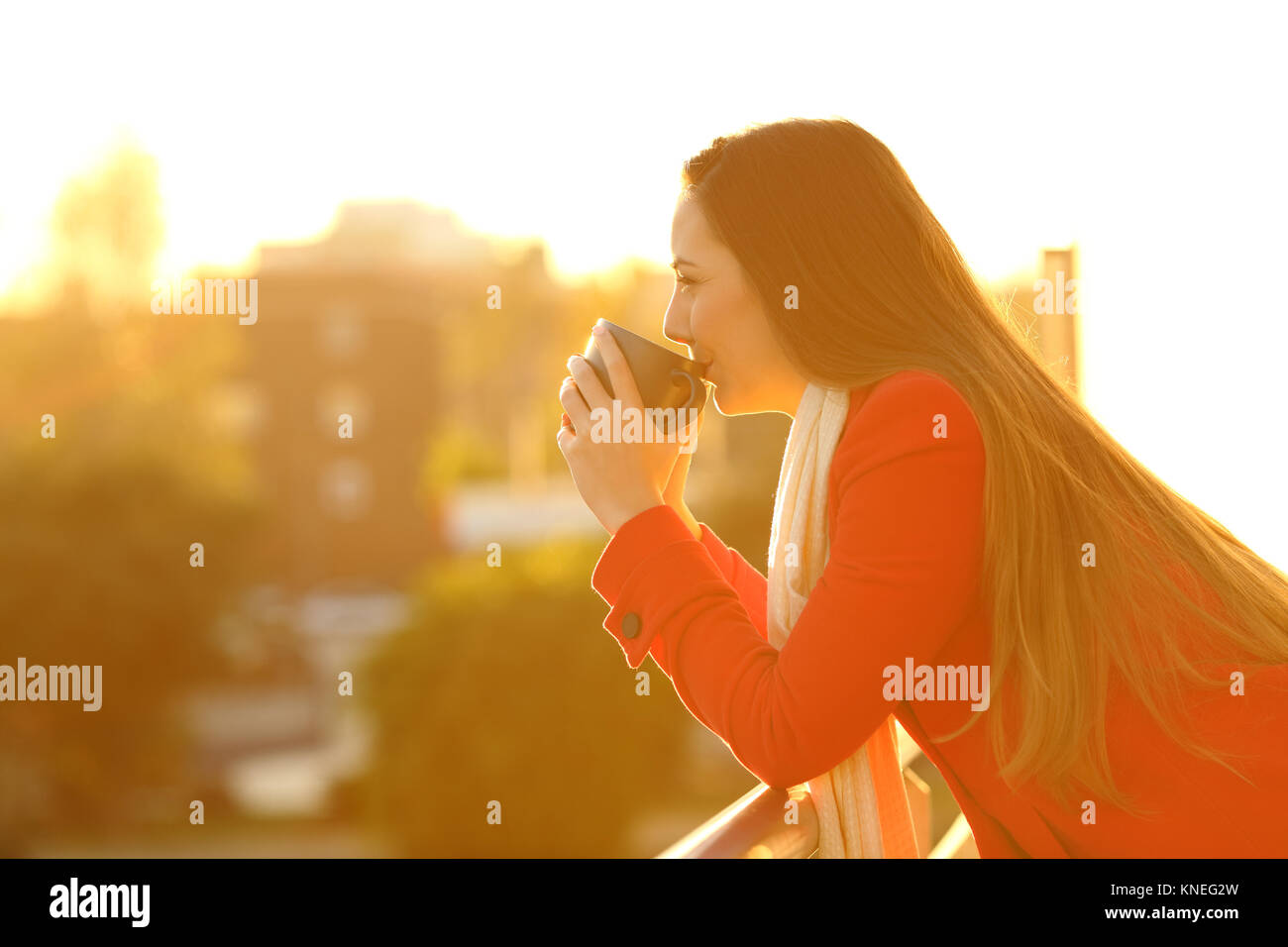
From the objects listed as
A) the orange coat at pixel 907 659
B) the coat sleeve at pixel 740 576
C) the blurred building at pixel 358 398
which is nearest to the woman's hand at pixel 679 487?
the coat sleeve at pixel 740 576

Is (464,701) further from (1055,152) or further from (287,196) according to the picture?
(287,196)

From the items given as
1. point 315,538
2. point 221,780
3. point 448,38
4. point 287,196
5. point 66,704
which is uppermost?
point 448,38

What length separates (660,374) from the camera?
1153 millimetres

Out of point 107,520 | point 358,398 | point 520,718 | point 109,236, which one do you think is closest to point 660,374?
point 520,718

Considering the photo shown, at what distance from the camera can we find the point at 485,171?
77.6ft

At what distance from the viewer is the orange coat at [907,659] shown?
949 millimetres

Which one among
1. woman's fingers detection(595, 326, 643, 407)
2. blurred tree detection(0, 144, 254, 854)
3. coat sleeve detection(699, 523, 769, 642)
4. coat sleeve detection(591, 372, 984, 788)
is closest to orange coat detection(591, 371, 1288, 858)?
coat sleeve detection(591, 372, 984, 788)

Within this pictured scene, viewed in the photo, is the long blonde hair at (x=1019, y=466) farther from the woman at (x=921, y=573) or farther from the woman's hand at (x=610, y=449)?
the woman's hand at (x=610, y=449)

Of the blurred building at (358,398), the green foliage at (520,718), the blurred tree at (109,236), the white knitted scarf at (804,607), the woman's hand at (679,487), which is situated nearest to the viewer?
the white knitted scarf at (804,607)

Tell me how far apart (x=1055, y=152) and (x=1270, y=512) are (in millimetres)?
2303

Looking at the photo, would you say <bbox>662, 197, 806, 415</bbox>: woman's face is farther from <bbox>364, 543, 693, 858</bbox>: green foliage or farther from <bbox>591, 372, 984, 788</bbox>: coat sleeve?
<bbox>364, 543, 693, 858</bbox>: green foliage

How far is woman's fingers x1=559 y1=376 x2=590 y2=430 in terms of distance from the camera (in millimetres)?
1157

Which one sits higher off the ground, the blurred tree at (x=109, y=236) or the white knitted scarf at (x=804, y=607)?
the blurred tree at (x=109, y=236)
